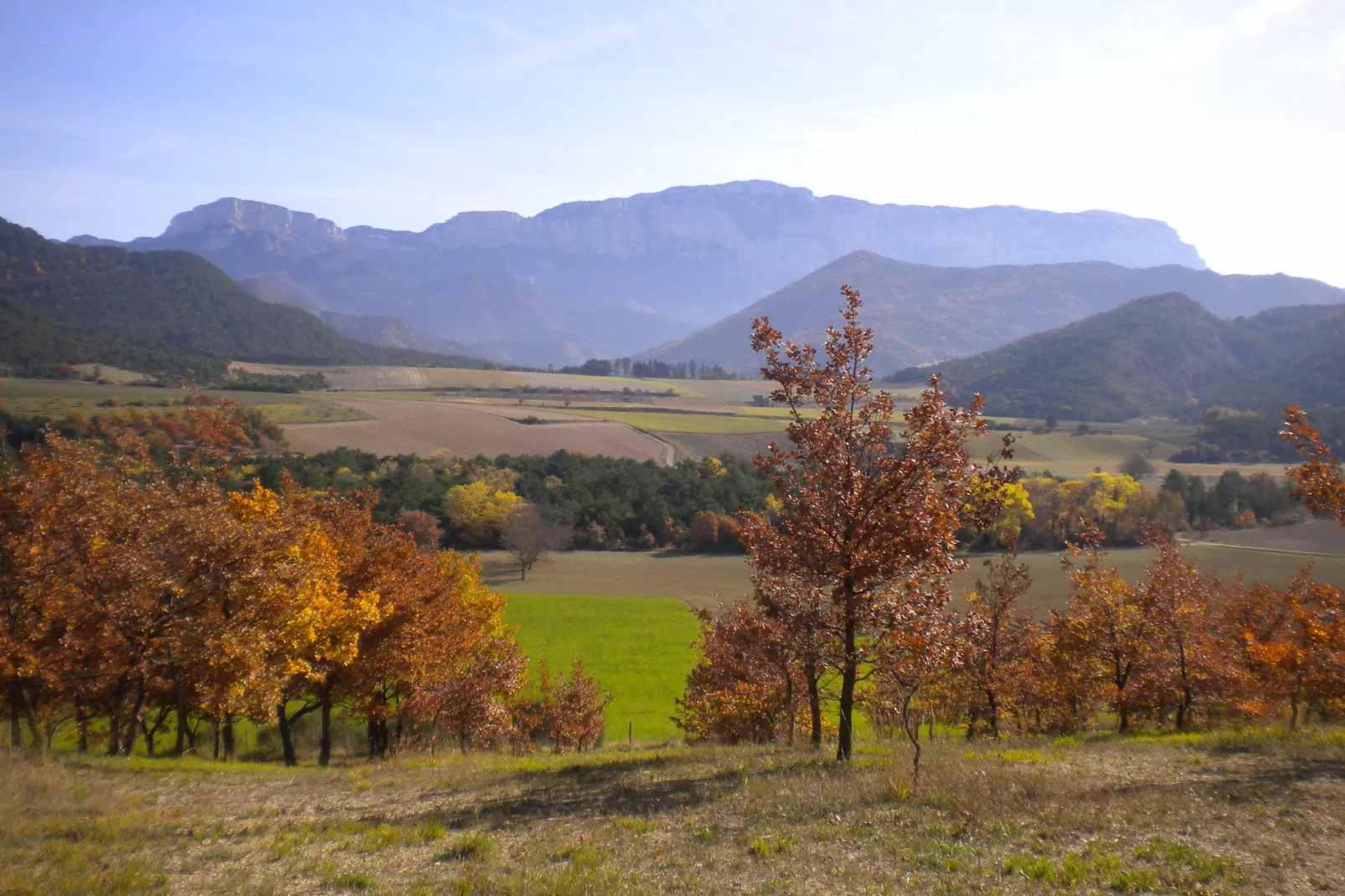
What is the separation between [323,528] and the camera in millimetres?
24516

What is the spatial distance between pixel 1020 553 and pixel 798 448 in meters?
65.5

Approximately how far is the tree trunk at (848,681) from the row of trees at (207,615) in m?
12.9

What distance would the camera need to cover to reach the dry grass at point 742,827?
7.68 m

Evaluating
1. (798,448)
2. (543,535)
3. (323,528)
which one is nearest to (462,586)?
(323,528)

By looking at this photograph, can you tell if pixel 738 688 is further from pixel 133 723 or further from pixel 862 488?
pixel 133 723

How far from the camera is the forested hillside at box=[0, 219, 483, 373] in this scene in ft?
458

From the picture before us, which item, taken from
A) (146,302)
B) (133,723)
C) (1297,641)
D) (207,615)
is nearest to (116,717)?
(133,723)

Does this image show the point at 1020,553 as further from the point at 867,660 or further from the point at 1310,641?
the point at 867,660

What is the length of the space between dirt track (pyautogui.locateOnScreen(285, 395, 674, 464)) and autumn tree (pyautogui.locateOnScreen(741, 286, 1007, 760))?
78769mm

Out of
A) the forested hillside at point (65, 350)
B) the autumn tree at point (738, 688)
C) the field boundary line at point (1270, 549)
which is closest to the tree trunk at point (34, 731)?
the autumn tree at point (738, 688)

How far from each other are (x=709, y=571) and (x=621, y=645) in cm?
2253

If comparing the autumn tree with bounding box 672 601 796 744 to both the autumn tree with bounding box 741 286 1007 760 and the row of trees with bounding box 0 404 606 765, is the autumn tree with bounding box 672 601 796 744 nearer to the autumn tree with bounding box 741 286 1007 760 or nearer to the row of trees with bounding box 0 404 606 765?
the autumn tree with bounding box 741 286 1007 760

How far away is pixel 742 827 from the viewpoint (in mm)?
9484

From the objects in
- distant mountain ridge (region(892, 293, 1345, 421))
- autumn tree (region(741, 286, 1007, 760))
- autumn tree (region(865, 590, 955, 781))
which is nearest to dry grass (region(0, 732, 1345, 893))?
autumn tree (region(865, 590, 955, 781))
